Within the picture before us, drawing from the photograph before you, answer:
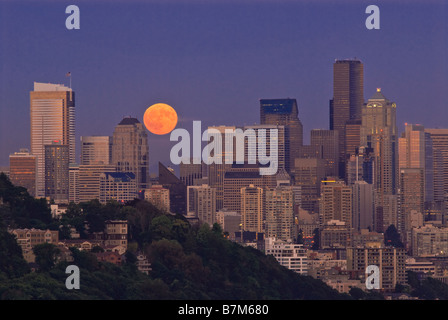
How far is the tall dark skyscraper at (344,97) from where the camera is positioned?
448 ft

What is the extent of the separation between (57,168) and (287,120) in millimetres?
28330

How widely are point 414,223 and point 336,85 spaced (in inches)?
1257

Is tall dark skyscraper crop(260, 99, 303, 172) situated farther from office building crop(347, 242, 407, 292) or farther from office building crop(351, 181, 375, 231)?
office building crop(347, 242, 407, 292)

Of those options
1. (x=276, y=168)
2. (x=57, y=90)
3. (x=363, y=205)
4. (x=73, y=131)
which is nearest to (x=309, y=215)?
(x=363, y=205)

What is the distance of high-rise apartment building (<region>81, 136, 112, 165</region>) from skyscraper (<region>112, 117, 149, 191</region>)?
108 cm

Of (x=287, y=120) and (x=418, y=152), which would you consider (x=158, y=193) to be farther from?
(x=418, y=152)

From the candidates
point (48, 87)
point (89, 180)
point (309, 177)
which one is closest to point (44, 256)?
point (48, 87)

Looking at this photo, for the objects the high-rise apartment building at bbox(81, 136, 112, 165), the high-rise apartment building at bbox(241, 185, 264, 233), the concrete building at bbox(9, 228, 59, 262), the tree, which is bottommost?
the high-rise apartment building at bbox(241, 185, 264, 233)

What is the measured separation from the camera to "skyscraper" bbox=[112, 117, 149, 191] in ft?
365

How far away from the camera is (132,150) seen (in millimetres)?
116500

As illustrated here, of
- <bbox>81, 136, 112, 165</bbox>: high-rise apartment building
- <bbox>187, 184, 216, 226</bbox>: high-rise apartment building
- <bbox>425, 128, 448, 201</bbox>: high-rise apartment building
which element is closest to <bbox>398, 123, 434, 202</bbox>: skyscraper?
<bbox>425, 128, 448, 201</bbox>: high-rise apartment building

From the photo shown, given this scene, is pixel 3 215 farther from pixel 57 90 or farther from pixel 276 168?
pixel 276 168

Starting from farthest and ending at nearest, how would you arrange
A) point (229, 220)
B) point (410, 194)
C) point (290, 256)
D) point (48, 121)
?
1. point (410, 194)
2. point (48, 121)
3. point (229, 220)
4. point (290, 256)

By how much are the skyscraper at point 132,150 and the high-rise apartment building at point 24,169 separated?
10.0 m
